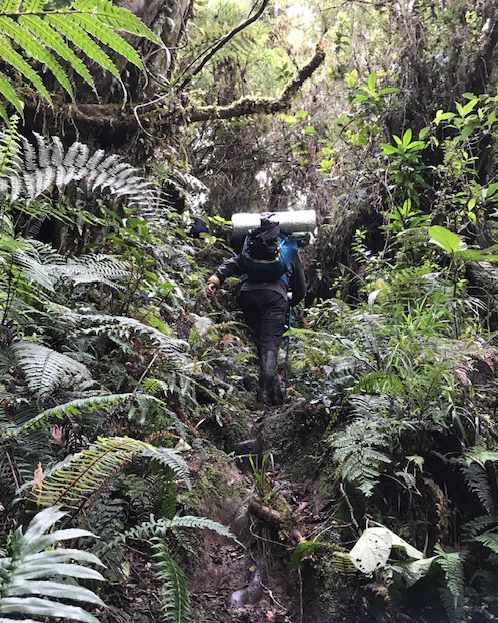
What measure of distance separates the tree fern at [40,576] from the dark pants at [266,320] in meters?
4.13

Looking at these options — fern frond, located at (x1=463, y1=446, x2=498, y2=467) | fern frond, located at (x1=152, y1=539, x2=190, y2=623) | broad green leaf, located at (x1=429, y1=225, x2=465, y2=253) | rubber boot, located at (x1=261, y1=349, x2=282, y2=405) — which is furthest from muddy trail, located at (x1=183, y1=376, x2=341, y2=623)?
broad green leaf, located at (x1=429, y1=225, x2=465, y2=253)

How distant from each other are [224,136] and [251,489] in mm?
7316

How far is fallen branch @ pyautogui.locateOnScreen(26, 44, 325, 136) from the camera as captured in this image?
464 cm

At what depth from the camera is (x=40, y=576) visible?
49.3 inches

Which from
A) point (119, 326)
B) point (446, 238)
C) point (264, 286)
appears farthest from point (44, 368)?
point (264, 286)

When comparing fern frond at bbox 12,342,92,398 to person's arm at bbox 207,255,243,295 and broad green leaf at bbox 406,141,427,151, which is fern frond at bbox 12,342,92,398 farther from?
broad green leaf at bbox 406,141,427,151

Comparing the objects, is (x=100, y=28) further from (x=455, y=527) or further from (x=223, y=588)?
(x=455, y=527)

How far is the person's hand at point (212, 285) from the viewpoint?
589 centimetres

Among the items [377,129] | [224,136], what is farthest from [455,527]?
[224,136]

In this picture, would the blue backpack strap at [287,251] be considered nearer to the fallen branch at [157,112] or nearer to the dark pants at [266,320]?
the dark pants at [266,320]

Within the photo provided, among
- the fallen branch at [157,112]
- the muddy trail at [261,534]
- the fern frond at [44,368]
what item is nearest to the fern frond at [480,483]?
the muddy trail at [261,534]

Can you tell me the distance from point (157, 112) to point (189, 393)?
315 cm

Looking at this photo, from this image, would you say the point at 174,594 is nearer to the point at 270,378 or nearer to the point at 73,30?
the point at 73,30

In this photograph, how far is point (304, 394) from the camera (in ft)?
14.3
